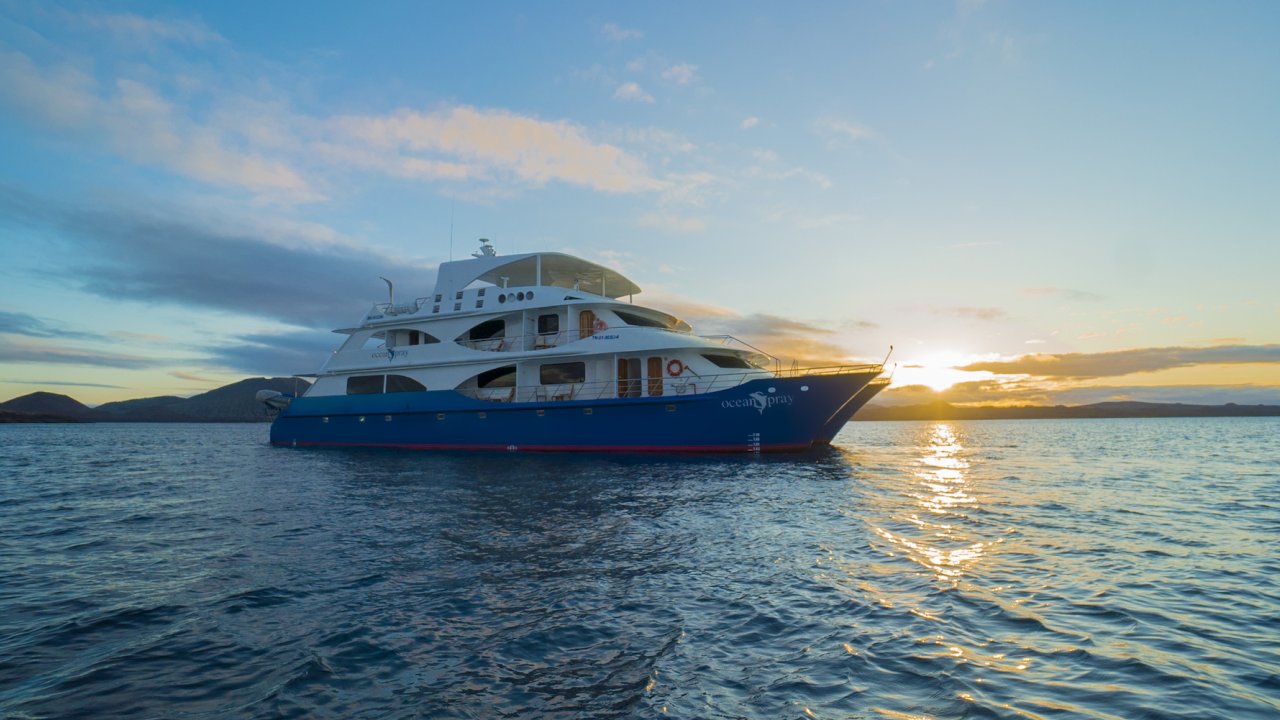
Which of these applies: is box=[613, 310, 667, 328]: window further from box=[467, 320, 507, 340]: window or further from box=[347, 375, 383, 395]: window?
box=[347, 375, 383, 395]: window

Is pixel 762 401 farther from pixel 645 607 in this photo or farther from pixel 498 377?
pixel 645 607

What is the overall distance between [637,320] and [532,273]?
5408 mm

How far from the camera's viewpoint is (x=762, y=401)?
20.0m

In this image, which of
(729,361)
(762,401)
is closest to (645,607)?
(762,401)

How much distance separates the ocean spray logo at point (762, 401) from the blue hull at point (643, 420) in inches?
1.3

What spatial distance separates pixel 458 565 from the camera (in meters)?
7.36

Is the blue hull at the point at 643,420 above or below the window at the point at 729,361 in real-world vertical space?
below

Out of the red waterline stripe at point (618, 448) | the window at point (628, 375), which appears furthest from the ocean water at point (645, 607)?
the window at point (628, 375)

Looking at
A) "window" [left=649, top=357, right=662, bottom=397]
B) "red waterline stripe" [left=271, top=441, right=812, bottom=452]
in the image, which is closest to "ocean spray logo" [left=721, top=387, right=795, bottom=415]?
"red waterline stripe" [left=271, top=441, right=812, bottom=452]

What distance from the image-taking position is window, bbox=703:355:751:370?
22.2 meters

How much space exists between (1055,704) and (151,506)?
1550 cm

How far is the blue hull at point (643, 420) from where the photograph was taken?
65.6 feet

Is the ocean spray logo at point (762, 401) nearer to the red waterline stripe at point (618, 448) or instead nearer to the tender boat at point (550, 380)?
the tender boat at point (550, 380)

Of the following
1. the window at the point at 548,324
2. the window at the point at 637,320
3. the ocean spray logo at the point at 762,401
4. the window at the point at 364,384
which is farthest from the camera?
the window at the point at 364,384
